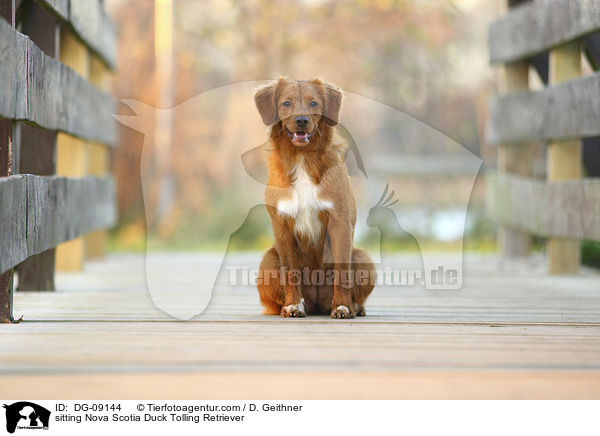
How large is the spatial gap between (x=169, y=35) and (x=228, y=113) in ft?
9.10

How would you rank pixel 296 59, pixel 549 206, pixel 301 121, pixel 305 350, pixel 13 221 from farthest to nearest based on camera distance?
pixel 296 59 → pixel 549 206 → pixel 301 121 → pixel 13 221 → pixel 305 350

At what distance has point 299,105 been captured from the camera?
372 centimetres

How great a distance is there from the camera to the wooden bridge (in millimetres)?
2492

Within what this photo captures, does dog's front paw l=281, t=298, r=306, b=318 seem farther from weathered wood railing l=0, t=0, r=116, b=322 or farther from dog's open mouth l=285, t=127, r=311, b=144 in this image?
weathered wood railing l=0, t=0, r=116, b=322

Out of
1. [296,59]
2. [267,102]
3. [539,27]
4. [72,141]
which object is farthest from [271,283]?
[296,59]

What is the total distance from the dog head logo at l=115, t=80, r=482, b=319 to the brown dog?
0.4 inches

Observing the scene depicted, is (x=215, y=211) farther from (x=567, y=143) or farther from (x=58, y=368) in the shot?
(x=58, y=368)

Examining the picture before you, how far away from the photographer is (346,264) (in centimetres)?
378

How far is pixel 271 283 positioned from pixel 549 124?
298 cm

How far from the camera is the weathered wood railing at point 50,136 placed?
3.36m

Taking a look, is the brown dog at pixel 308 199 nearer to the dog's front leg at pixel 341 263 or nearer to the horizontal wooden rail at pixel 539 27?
the dog's front leg at pixel 341 263
